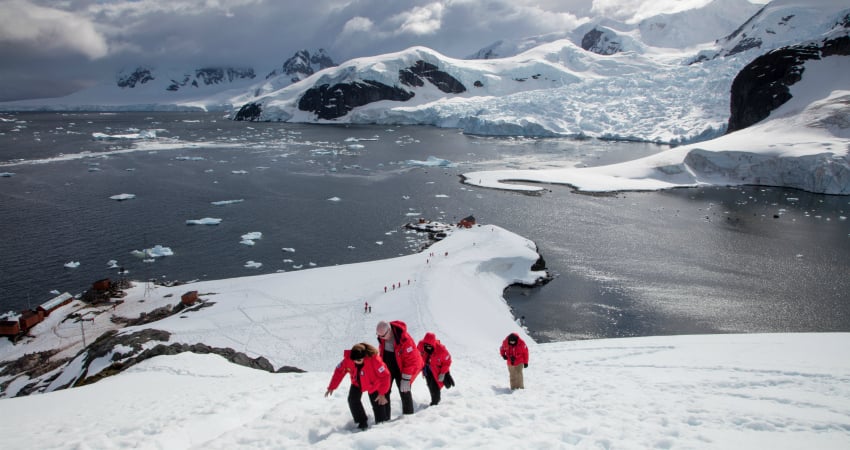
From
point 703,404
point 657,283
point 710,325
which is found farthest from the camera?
point 657,283

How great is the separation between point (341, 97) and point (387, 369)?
Result: 145626 mm

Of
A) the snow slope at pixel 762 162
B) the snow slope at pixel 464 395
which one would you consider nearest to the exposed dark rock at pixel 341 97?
the snow slope at pixel 762 162

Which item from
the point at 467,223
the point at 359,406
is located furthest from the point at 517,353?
the point at 467,223

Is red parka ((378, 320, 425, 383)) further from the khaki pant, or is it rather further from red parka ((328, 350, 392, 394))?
the khaki pant

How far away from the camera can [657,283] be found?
29.6 metres

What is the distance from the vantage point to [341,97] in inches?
5743

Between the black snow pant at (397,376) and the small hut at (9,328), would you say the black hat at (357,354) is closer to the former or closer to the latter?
the black snow pant at (397,376)

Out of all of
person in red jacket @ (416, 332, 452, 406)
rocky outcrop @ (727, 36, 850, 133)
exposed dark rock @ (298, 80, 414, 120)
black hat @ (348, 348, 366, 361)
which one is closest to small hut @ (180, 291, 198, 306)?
person in red jacket @ (416, 332, 452, 406)

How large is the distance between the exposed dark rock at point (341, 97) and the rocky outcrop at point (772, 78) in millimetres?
94805

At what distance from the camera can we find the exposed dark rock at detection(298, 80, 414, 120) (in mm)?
145500

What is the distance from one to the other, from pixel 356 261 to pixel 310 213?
13.3m

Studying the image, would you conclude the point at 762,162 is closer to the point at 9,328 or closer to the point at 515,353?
the point at 515,353

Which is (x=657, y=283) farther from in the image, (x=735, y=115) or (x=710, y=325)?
(x=735, y=115)

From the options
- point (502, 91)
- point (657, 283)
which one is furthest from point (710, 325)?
point (502, 91)
